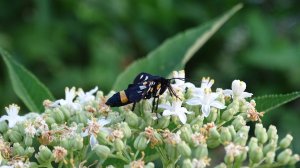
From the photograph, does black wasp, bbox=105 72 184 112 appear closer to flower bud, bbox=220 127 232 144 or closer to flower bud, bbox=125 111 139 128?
flower bud, bbox=125 111 139 128

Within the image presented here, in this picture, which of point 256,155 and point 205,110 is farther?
point 205,110

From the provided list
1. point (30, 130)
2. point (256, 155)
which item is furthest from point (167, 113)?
point (30, 130)

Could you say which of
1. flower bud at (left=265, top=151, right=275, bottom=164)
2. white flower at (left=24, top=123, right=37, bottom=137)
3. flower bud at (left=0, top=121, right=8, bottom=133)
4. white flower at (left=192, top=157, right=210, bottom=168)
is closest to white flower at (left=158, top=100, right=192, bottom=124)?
white flower at (left=192, top=157, right=210, bottom=168)

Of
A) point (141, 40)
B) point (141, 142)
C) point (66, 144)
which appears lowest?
point (141, 142)

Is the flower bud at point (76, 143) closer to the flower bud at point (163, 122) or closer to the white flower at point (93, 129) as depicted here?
the white flower at point (93, 129)

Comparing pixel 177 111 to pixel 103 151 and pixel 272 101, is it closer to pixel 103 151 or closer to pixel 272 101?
pixel 103 151

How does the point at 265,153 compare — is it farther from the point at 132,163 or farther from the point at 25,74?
the point at 25,74
